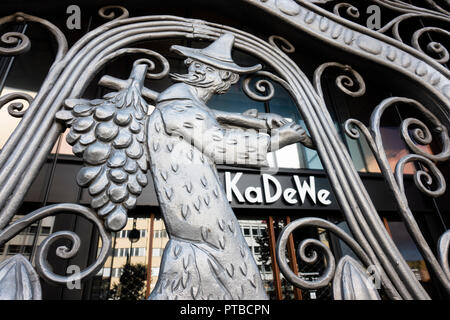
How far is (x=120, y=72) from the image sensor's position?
12.0 feet

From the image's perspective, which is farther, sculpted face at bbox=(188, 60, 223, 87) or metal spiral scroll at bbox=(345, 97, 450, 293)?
sculpted face at bbox=(188, 60, 223, 87)

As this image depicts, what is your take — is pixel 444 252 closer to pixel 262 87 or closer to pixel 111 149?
pixel 262 87

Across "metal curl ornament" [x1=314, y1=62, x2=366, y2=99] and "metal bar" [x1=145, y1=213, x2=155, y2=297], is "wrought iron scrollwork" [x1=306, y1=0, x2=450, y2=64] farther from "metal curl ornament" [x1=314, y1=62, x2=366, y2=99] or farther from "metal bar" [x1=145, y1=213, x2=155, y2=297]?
"metal bar" [x1=145, y1=213, x2=155, y2=297]

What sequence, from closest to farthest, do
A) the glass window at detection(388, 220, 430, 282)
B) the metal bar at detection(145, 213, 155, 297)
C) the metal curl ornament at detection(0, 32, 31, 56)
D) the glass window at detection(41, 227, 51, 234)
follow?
the metal curl ornament at detection(0, 32, 31, 56) < the glass window at detection(41, 227, 51, 234) < the metal bar at detection(145, 213, 155, 297) < the glass window at detection(388, 220, 430, 282)

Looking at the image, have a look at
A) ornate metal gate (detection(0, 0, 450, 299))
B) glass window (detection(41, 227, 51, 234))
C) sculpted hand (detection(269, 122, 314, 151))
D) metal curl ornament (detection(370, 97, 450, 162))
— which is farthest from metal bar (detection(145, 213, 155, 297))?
metal curl ornament (detection(370, 97, 450, 162))

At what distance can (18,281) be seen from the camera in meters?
0.60

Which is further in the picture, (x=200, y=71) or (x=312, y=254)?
(x=200, y=71)

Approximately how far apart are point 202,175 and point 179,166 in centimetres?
7

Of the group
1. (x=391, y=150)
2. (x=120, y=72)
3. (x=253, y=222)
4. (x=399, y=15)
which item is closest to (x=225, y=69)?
(x=399, y=15)

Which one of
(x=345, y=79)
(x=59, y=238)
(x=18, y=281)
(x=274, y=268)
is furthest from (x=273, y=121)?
(x=274, y=268)

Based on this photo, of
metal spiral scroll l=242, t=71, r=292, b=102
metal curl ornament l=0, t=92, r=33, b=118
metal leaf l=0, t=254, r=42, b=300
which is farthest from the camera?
metal spiral scroll l=242, t=71, r=292, b=102

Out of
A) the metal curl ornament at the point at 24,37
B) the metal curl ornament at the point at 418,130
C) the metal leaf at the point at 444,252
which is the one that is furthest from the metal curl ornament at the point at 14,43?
the metal leaf at the point at 444,252

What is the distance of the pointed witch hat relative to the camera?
987 millimetres

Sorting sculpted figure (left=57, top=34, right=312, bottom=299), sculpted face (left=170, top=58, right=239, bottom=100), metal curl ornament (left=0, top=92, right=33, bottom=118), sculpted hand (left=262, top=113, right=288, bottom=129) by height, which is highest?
sculpted face (left=170, top=58, right=239, bottom=100)
